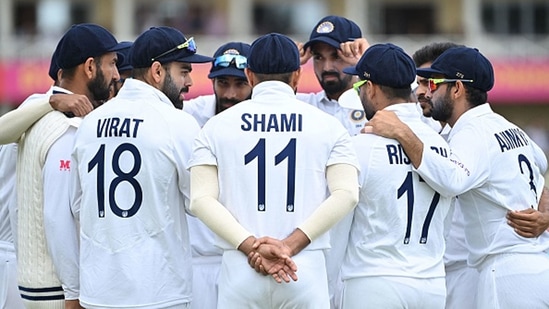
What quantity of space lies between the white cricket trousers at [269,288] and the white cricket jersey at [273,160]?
12cm

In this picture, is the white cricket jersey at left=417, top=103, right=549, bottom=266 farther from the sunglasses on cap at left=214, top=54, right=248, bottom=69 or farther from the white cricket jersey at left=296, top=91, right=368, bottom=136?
the sunglasses on cap at left=214, top=54, right=248, bottom=69

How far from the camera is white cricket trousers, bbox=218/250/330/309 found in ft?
21.7

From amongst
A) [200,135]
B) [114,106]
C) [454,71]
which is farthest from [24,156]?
[454,71]

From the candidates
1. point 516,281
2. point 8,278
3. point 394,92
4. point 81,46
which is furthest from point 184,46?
point 516,281

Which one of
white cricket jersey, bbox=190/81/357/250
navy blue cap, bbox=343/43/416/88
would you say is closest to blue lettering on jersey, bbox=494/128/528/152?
navy blue cap, bbox=343/43/416/88

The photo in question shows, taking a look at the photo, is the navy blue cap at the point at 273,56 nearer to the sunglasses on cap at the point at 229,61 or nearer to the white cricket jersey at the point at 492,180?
the white cricket jersey at the point at 492,180

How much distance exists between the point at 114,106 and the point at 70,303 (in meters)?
1.28

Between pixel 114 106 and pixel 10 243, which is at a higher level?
pixel 114 106

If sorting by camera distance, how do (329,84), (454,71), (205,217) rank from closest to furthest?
1. (205,217)
2. (454,71)
3. (329,84)

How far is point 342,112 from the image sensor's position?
9117 mm

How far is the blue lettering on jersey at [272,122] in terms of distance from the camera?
6.72m

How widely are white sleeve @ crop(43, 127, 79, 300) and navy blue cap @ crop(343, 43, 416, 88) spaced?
6.53ft

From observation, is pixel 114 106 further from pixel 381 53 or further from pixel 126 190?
pixel 381 53

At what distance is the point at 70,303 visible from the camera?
7.23 meters
